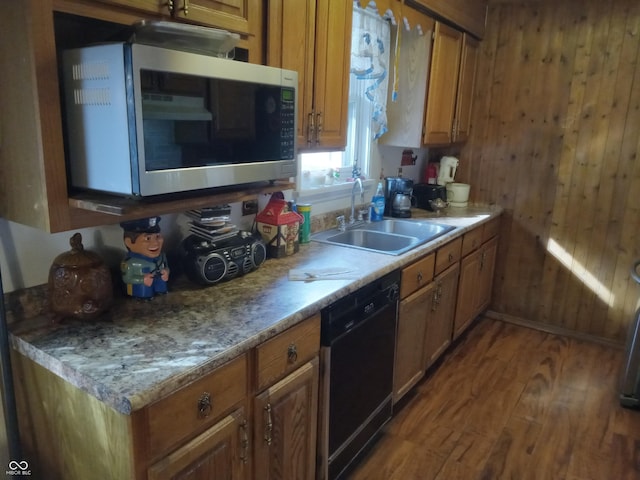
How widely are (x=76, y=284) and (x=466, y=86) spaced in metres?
2.98

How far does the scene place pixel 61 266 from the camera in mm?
1309

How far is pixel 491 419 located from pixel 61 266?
2138 mm

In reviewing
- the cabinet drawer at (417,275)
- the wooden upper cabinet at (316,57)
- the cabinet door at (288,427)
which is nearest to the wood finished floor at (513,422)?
the cabinet door at (288,427)

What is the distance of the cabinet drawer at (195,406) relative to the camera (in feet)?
3.57

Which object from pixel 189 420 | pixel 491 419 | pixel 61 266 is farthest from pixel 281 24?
pixel 491 419

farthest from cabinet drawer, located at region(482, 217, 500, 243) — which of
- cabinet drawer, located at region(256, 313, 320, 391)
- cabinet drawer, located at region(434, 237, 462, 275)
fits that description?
cabinet drawer, located at region(256, 313, 320, 391)

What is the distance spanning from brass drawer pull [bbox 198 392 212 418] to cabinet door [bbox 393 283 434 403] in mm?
1170

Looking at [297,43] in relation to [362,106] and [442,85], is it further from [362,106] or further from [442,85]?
[442,85]

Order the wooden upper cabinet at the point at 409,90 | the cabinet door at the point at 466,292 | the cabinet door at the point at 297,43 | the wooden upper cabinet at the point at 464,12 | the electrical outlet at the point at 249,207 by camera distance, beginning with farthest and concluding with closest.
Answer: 1. the cabinet door at the point at 466,292
2. the wooden upper cabinet at the point at 409,90
3. the wooden upper cabinet at the point at 464,12
4. the electrical outlet at the point at 249,207
5. the cabinet door at the point at 297,43

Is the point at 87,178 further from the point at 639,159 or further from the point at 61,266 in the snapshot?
the point at 639,159

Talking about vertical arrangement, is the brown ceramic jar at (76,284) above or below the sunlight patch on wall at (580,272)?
above

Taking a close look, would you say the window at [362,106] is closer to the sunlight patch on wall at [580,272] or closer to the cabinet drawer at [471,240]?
the cabinet drawer at [471,240]

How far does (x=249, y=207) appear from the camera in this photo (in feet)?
6.91

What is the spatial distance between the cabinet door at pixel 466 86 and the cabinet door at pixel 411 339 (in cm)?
146
